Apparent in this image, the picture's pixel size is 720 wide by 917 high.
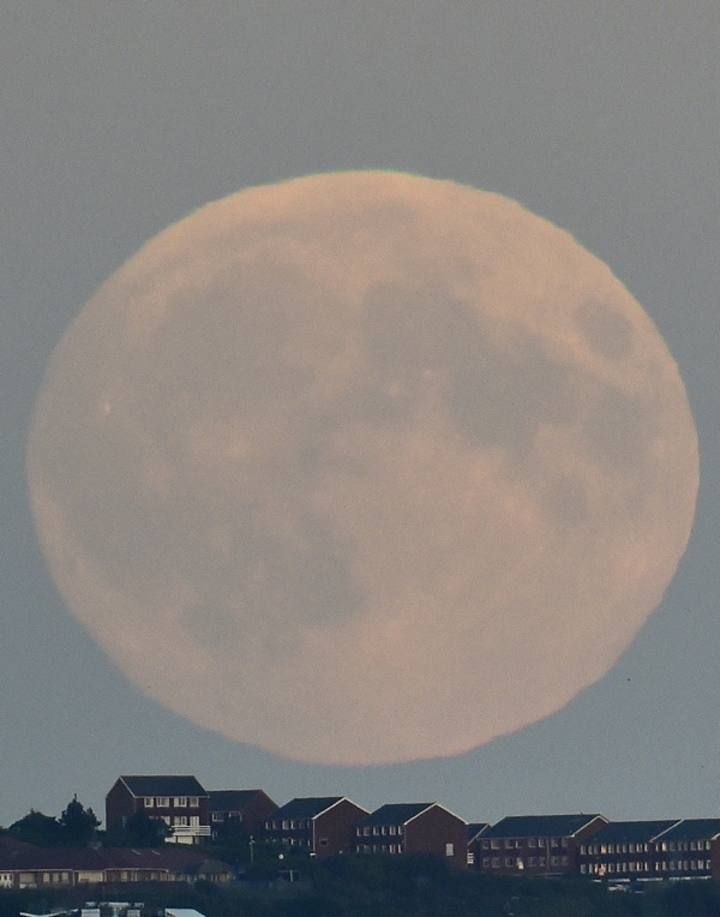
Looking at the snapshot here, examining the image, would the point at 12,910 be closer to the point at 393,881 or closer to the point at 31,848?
the point at 31,848

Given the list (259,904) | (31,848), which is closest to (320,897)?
(259,904)

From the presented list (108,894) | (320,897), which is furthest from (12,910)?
(320,897)

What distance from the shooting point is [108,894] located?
183875 mm

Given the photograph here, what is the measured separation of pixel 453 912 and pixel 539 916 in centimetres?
597

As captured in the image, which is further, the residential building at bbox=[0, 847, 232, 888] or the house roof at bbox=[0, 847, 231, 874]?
the house roof at bbox=[0, 847, 231, 874]

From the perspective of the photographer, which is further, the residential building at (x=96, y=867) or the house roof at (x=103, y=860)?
the house roof at (x=103, y=860)

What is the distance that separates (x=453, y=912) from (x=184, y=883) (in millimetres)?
19028

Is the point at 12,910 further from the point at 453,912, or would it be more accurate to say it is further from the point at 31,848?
the point at 453,912

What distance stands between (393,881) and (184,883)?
16.7 metres

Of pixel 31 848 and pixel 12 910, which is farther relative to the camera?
pixel 31 848

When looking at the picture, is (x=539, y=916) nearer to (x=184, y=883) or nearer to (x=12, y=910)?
(x=184, y=883)

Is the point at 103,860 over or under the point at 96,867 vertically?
over

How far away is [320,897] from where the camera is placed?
192500mm

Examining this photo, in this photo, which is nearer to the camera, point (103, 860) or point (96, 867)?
point (96, 867)
